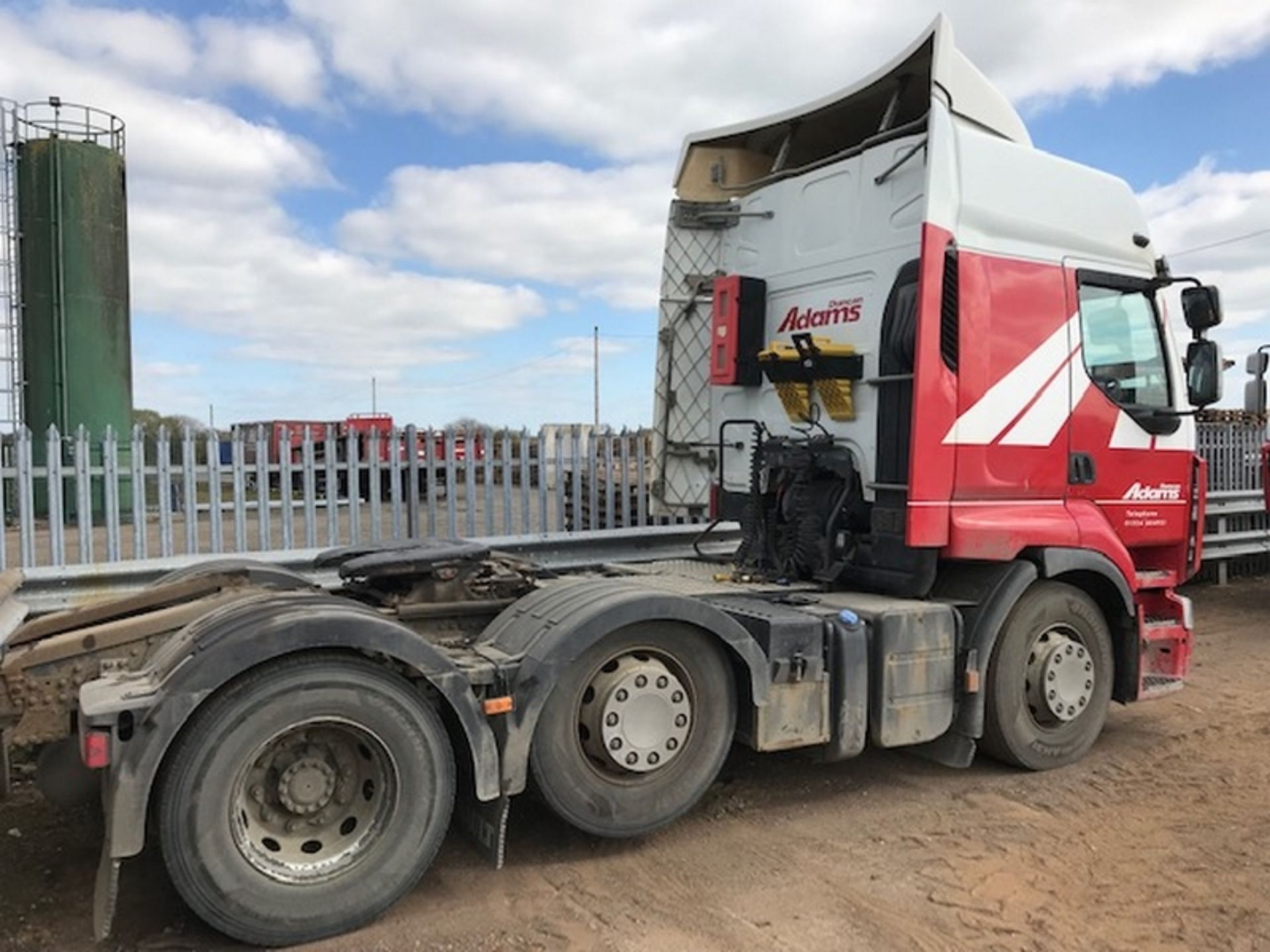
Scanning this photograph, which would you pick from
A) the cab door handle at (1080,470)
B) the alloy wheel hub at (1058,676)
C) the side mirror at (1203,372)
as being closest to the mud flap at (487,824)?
the alloy wheel hub at (1058,676)

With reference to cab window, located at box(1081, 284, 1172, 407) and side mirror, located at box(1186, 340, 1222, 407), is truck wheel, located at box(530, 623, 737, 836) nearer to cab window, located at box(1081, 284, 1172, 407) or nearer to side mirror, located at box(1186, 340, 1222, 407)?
cab window, located at box(1081, 284, 1172, 407)

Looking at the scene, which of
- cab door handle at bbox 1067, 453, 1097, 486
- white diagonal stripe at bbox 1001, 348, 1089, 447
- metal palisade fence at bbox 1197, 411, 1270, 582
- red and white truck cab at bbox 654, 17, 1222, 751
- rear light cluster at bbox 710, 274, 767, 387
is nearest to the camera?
red and white truck cab at bbox 654, 17, 1222, 751

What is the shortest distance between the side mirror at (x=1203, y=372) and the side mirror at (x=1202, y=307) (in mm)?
117

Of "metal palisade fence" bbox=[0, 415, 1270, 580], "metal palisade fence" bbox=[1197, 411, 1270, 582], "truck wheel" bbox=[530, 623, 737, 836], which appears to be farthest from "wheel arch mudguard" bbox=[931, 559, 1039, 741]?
"metal palisade fence" bbox=[1197, 411, 1270, 582]

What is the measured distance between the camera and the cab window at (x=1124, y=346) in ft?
18.3

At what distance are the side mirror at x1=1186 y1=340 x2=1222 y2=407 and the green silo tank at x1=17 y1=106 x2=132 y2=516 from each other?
16875 mm

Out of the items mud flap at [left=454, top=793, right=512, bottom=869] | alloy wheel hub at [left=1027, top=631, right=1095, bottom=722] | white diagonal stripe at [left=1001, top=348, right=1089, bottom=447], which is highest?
white diagonal stripe at [left=1001, top=348, right=1089, bottom=447]

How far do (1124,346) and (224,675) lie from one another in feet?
16.8

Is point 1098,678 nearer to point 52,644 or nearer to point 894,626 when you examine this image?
point 894,626

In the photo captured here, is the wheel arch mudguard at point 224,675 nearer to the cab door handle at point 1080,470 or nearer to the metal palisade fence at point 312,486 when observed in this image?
the metal palisade fence at point 312,486

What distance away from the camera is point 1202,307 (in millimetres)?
5664

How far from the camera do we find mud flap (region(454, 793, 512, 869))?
386 centimetres

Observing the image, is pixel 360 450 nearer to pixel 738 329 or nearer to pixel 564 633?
pixel 738 329

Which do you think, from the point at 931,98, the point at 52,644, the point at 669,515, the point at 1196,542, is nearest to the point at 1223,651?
the point at 1196,542
